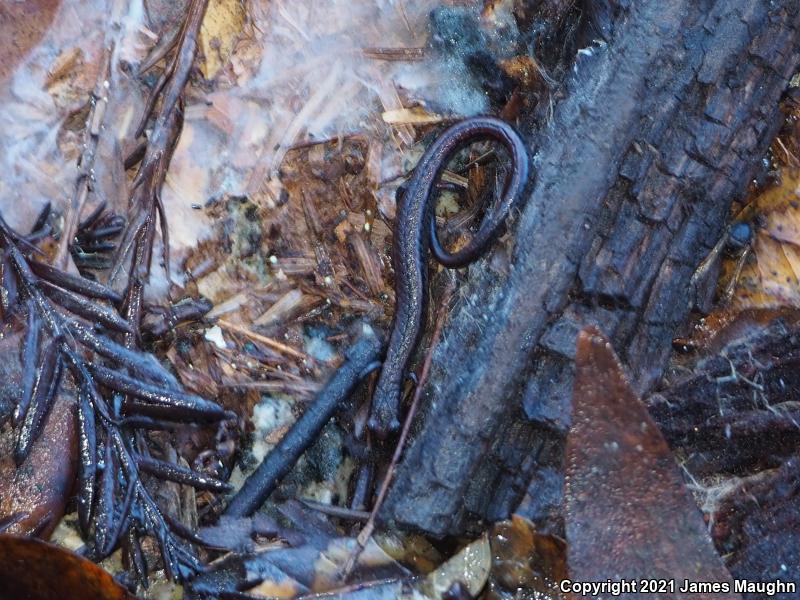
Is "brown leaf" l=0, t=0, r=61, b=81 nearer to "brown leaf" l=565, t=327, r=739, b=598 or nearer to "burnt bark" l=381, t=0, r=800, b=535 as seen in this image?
"burnt bark" l=381, t=0, r=800, b=535

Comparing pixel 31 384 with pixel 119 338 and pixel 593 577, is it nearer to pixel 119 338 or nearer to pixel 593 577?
pixel 119 338

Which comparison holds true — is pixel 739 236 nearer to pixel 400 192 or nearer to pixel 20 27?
pixel 400 192

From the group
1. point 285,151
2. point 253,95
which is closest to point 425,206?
point 285,151

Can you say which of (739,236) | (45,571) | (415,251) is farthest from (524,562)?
(739,236)

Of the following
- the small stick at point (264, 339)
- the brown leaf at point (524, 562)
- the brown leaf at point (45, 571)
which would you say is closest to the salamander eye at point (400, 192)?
the small stick at point (264, 339)

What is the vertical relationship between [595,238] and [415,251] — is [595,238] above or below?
above

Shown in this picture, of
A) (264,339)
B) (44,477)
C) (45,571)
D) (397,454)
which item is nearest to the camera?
(45,571)
